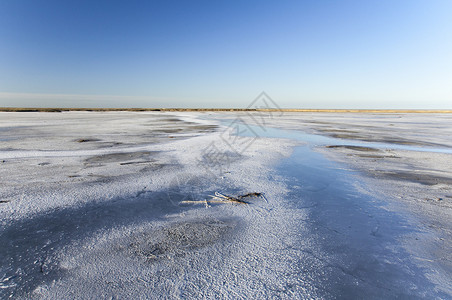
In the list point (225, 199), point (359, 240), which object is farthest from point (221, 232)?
point (359, 240)

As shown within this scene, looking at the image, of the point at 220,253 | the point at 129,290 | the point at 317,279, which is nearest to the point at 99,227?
the point at 129,290

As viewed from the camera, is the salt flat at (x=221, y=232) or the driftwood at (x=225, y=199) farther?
the driftwood at (x=225, y=199)

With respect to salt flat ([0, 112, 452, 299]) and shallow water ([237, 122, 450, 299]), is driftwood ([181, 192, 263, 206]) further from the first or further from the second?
shallow water ([237, 122, 450, 299])

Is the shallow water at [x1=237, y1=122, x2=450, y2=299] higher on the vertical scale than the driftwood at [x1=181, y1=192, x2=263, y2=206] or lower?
lower

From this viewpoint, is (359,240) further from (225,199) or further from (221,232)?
(225,199)

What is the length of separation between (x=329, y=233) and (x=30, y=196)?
183 inches

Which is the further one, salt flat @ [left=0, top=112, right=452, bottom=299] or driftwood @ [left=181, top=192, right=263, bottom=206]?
driftwood @ [left=181, top=192, right=263, bottom=206]

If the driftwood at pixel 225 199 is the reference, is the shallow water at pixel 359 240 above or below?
below

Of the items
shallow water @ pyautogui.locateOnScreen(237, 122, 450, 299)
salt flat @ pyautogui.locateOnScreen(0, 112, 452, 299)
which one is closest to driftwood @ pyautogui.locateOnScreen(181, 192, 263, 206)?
salt flat @ pyautogui.locateOnScreen(0, 112, 452, 299)

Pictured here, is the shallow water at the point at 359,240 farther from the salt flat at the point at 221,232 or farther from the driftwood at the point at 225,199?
the driftwood at the point at 225,199

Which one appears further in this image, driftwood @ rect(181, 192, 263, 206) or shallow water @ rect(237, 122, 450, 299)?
driftwood @ rect(181, 192, 263, 206)

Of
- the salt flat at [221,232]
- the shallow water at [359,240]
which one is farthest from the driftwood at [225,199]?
the shallow water at [359,240]

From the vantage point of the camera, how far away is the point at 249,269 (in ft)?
7.54

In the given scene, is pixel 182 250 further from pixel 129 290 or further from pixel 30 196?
pixel 30 196
